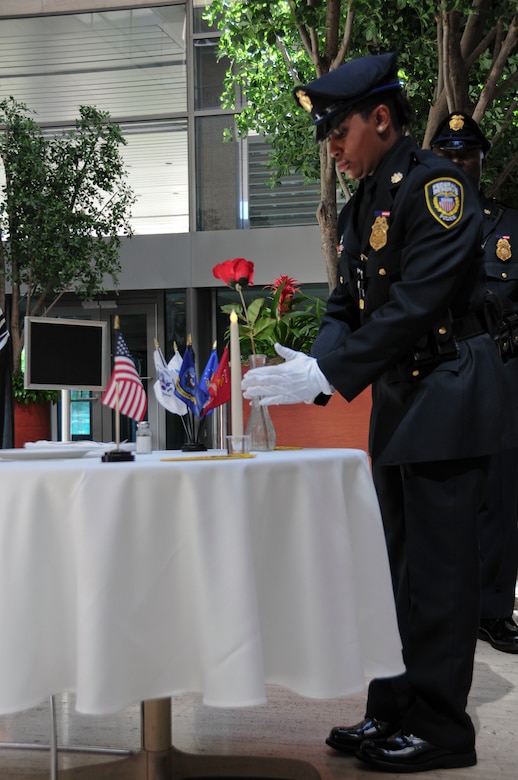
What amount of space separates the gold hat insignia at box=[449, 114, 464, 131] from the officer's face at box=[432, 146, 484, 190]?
0.07 meters

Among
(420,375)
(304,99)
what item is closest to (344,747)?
(420,375)

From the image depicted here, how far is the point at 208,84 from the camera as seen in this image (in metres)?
12.4

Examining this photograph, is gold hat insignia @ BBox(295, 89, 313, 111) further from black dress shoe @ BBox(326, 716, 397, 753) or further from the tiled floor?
black dress shoe @ BBox(326, 716, 397, 753)

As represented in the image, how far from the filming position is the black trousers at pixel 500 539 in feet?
10.7

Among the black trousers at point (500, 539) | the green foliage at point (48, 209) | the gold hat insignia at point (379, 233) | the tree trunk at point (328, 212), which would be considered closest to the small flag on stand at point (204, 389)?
the gold hat insignia at point (379, 233)

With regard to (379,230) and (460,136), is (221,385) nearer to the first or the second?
(379,230)

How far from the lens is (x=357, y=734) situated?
216 cm

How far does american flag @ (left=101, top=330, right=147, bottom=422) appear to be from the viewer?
1.79 metres

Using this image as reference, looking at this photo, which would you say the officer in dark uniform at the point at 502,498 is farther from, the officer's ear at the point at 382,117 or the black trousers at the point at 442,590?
the officer's ear at the point at 382,117

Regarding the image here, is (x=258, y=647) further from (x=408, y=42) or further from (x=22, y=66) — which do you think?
(x=22, y=66)

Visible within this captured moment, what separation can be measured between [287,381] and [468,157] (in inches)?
58.0

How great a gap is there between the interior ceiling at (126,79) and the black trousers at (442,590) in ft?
34.8

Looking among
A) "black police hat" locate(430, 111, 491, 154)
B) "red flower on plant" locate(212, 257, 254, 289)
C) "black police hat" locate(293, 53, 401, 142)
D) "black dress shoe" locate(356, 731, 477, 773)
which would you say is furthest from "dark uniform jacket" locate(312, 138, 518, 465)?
"black police hat" locate(430, 111, 491, 154)

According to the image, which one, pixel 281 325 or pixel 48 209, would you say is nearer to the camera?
pixel 281 325
